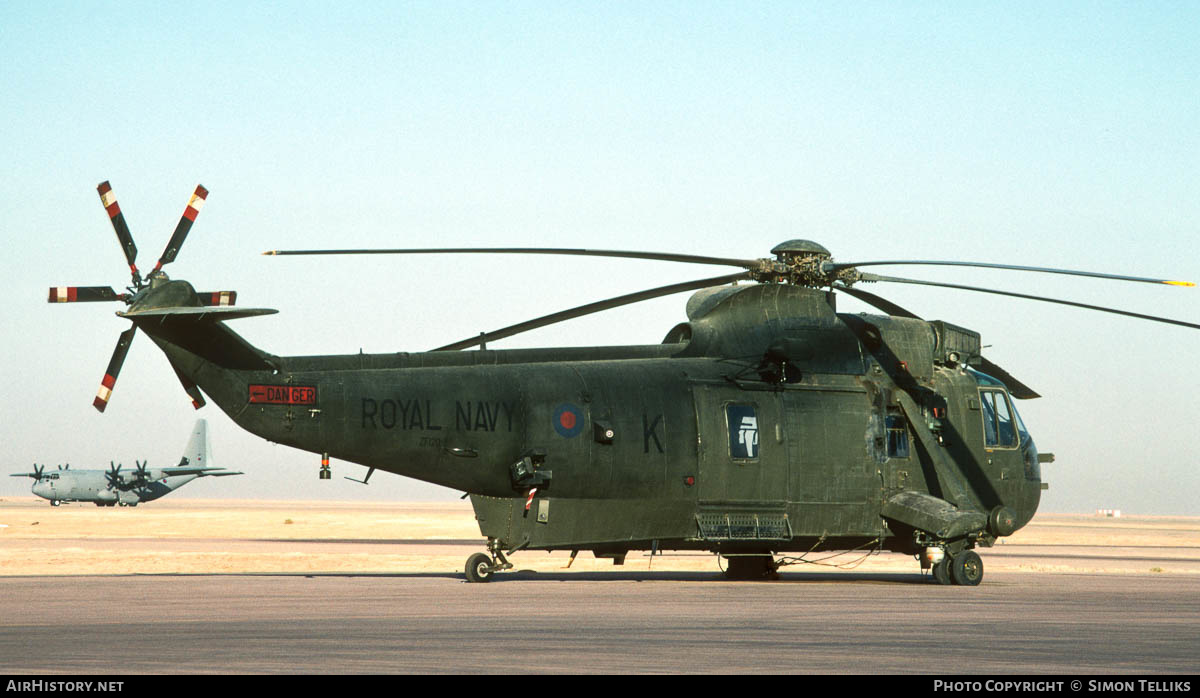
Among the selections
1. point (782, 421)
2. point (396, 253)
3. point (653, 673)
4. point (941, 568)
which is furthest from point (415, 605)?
point (941, 568)

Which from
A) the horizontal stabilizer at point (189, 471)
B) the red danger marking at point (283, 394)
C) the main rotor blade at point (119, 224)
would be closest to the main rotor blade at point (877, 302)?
the red danger marking at point (283, 394)

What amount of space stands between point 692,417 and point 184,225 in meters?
9.25

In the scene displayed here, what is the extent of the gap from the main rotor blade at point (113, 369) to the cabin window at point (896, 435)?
14.0 metres

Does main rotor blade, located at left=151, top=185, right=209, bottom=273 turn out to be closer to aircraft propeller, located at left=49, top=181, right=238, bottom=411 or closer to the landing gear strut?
aircraft propeller, located at left=49, top=181, right=238, bottom=411

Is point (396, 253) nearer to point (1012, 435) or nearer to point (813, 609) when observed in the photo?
point (813, 609)

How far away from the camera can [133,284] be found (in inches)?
770

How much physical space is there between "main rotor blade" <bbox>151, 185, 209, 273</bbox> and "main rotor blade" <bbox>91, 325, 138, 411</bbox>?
1158 mm

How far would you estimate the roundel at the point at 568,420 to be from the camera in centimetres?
2180

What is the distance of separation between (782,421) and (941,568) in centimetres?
410

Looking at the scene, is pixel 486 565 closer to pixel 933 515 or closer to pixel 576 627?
pixel 576 627

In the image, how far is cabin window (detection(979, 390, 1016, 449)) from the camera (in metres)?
25.9

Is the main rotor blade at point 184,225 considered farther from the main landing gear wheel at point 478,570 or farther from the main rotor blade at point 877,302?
the main rotor blade at point 877,302

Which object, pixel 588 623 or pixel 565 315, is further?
pixel 565 315

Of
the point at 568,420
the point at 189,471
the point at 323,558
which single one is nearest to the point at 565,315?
the point at 568,420
